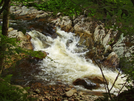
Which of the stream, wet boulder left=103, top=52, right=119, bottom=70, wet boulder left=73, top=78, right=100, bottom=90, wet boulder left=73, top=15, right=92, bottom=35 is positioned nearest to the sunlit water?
the stream

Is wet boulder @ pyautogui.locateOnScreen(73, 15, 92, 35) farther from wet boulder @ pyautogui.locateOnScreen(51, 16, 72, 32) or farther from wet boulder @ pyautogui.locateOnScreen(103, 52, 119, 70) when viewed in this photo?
wet boulder @ pyautogui.locateOnScreen(103, 52, 119, 70)

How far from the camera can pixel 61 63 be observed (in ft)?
24.6

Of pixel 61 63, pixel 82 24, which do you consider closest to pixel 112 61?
pixel 61 63

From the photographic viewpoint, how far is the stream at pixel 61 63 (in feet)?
18.8

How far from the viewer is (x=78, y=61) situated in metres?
8.08

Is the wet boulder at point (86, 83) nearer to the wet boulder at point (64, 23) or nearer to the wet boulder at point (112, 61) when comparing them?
the wet boulder at point (112, 61)

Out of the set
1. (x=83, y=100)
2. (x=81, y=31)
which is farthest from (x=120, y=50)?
(x=83, y=100)

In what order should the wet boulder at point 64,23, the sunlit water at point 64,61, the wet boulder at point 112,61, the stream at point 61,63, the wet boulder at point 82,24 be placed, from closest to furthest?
the stream at point 61,63 → the sunlit water at point 64,61 → the wet boulder at point 112,61 → the wet boulder at point 82,24 → the wet boulder at point 64,23

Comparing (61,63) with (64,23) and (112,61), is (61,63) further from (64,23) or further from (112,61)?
(64,23)

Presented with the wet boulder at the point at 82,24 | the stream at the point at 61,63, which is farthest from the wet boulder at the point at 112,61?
the wet boulder at the point at 82,24

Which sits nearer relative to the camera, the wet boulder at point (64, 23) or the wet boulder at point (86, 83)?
the wet boulder at point (86, 83)

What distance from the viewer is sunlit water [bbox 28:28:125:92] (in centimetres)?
605

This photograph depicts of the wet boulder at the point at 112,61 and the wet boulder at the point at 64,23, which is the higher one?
the wet boulder at the point at 64,23

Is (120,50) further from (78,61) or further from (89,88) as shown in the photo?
(89,88)
